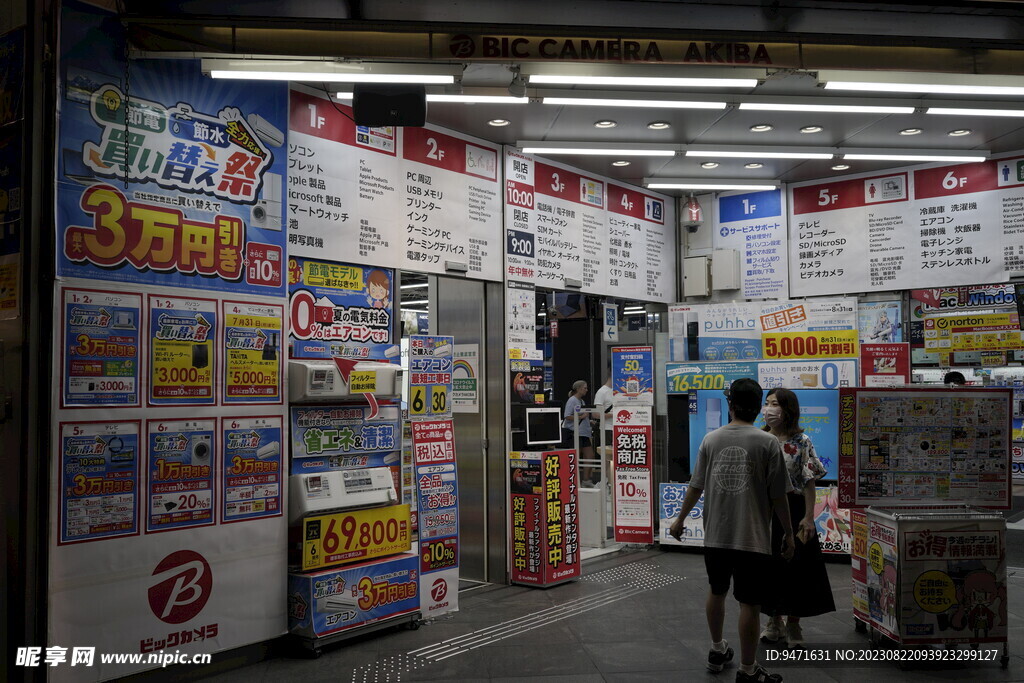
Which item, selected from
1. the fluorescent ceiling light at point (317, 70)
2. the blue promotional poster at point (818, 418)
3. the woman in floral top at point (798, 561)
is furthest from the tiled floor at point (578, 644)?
the fluorescent ceiling light at point (317, 70)

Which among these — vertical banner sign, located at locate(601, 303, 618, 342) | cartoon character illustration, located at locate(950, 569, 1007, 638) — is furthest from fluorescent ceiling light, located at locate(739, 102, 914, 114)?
cartoon character illustration, located at locate(950, 569, 1007, 638)

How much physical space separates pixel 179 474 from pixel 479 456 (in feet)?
9.34

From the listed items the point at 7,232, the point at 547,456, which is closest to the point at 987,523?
the point at 547,456

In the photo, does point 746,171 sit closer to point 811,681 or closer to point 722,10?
point 722,10

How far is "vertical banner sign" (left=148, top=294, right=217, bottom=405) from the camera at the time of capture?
436cm

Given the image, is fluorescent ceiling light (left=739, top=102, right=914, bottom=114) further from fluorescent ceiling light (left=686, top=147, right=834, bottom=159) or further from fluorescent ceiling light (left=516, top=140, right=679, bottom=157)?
fluorescent ceiling light (left=516, top=140, right=679, bottom=157)

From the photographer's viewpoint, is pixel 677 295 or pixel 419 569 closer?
pixel 419 569

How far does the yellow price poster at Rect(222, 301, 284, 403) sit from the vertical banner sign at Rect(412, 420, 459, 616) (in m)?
1.13

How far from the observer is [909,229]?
7.90m

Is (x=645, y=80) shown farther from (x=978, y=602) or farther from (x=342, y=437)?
(x=978, y=602)

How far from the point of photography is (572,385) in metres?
9.78

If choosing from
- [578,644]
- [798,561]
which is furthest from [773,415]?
[578,644]

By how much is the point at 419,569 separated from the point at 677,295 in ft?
15.4

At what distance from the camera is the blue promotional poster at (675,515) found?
304 inches
